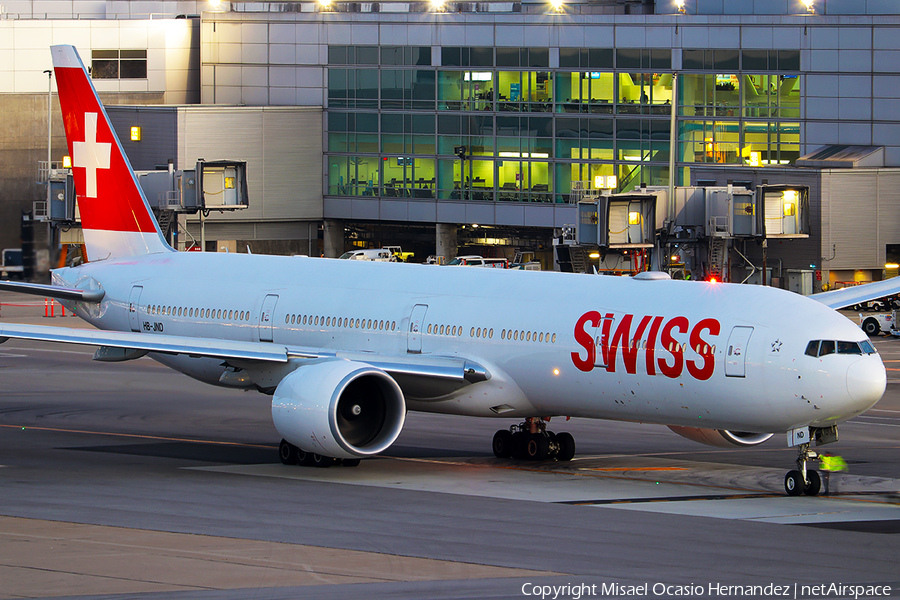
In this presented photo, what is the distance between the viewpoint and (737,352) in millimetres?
23469

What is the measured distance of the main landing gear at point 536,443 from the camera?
2864cm

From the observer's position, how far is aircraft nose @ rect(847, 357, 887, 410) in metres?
22.5

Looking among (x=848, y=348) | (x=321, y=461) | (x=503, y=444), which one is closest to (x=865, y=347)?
(x=848, y=348)

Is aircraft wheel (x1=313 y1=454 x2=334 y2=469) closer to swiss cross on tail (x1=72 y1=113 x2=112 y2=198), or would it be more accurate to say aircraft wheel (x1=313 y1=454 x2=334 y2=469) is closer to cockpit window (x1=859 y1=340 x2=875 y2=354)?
cockpit window (x1=859 y1=340 x2=875 y2=354)

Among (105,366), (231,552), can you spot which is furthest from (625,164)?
(231,552)

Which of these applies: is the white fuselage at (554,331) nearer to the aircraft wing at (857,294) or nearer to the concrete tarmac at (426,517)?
the concrete tarmac at (426,517)

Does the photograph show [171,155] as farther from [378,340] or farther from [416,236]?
[378,340]

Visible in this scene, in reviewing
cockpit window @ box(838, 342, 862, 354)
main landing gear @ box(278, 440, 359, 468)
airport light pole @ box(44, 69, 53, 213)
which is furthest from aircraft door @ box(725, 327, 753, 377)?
airport light pole @ box(44, 69, 53, 213)

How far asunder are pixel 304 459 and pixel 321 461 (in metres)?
0.41

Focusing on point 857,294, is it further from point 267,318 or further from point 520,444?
point 267,318

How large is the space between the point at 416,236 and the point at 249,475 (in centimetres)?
7331

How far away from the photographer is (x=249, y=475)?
26.3m

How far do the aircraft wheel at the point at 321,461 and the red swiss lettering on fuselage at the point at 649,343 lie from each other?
601 cm

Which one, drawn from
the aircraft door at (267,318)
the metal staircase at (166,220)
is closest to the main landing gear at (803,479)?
the aircraft door at (267,318)
